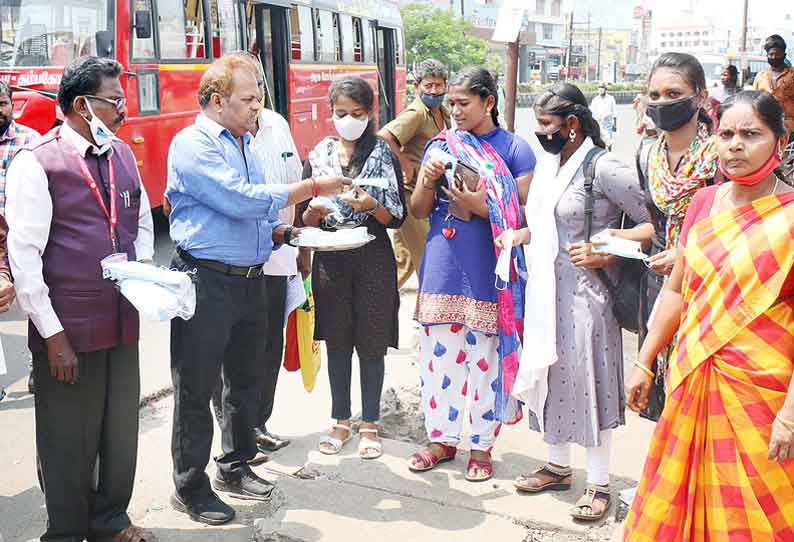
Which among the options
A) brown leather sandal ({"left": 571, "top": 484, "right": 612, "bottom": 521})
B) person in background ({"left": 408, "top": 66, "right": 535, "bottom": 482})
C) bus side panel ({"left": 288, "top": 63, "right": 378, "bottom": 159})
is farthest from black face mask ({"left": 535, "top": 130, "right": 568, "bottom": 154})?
bus side panel ({"left": 288, "top": 63, "right": 378, "bottom": 159})

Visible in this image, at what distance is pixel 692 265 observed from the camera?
2.60 metres

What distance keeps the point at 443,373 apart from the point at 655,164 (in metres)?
1.33

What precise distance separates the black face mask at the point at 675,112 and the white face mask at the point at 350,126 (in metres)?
1.38

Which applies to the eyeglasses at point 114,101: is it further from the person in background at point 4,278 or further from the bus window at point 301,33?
the bus window at point 301,33

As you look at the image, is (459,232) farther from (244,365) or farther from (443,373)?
(244,365)

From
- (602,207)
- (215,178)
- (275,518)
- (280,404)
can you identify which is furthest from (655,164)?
(280,404)

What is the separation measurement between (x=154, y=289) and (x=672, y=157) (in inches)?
74.7

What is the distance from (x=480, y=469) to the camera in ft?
13.1

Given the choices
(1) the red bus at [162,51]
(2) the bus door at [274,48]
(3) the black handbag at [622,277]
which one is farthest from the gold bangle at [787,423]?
(2) the bus door at [274,48]

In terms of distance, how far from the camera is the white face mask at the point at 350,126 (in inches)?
161

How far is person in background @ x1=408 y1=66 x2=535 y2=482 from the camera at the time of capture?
12.7 ft

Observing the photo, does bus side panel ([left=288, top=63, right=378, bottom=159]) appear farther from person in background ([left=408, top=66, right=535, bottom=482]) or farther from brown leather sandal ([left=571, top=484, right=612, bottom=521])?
brown leather sandal ([left=571, top=484, right=612, bottom=521])

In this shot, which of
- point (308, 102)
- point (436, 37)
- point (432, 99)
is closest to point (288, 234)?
point (432, 99)

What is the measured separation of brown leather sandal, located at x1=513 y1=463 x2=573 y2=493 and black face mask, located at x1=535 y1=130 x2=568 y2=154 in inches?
52.8
